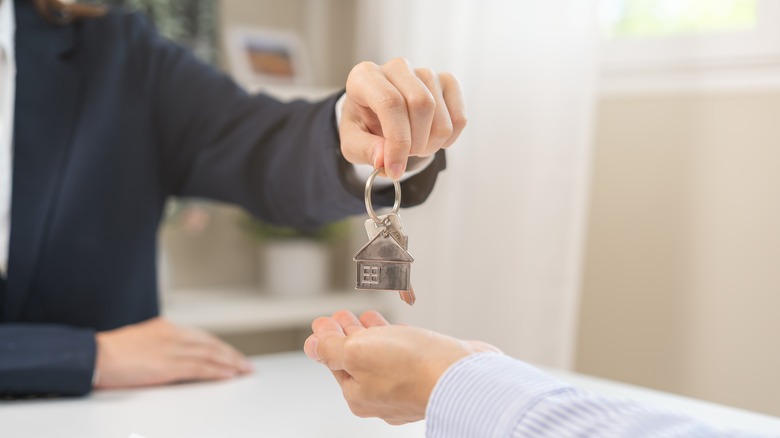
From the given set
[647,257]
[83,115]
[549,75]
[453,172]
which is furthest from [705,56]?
[83,115]

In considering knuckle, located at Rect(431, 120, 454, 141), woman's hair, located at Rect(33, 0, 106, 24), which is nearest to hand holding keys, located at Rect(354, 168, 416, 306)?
knuckle, located at Rect(431, 120, 454, 141)

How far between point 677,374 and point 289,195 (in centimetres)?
102

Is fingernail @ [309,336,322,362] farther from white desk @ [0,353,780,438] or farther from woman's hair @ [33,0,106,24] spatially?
woman's hair @ [33,0,106,24]

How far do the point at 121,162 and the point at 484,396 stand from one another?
3.18 feet

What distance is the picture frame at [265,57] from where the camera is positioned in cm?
227

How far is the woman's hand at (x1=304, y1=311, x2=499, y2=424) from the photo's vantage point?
62 centimetres

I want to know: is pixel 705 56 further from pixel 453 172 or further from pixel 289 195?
pixel 289 195

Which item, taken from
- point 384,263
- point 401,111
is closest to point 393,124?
point 401,111

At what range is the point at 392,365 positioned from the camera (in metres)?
0.64

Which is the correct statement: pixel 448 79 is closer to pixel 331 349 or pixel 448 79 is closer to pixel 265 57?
pixel 331 349

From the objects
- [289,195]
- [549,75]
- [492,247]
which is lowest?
[492,247]

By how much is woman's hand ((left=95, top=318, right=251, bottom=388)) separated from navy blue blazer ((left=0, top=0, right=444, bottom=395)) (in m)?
0.04

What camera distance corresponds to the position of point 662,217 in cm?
170

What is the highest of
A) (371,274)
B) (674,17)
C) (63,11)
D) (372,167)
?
(674,17)
